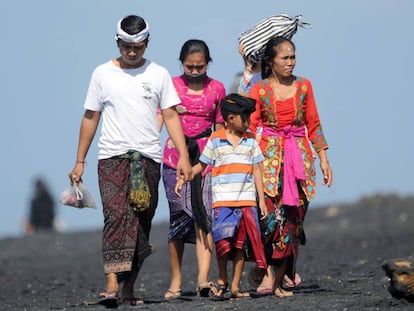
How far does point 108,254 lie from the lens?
12703 mm

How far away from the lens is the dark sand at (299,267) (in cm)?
1246

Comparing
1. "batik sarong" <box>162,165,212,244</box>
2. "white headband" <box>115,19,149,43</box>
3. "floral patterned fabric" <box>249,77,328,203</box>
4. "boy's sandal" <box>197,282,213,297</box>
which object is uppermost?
"white headband" <box>115,19,149,43</box>

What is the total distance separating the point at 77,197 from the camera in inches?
500

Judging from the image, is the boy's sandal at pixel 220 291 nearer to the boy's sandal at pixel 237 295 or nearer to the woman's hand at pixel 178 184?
the boy's sandal at pixel 237 295

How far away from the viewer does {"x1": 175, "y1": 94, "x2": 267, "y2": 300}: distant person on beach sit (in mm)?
12586

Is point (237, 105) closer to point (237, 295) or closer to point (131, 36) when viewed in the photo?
point (131, 36)

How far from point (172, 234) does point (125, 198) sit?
1.28 metres

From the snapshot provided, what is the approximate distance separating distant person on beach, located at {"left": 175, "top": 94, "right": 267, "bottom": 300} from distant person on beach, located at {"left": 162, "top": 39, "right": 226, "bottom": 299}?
754 millimetres

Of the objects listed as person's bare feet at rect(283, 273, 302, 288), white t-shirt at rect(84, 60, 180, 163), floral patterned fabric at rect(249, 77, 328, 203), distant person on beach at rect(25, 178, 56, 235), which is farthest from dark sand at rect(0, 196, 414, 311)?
distant person on beach at rect(25, 178, 56, 235)

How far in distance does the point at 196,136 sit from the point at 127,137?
1.18 metres

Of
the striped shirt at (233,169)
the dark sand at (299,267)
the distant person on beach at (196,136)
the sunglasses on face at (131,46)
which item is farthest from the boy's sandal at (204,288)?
the sunglasses on face at (131,46)

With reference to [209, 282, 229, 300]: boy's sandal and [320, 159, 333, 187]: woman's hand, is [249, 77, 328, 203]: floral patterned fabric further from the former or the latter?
[209, 282, 229, 300]: boy's sandal

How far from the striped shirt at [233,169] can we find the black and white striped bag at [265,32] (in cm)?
124

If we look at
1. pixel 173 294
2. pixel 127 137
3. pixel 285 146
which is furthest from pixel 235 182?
pixel 173 294
